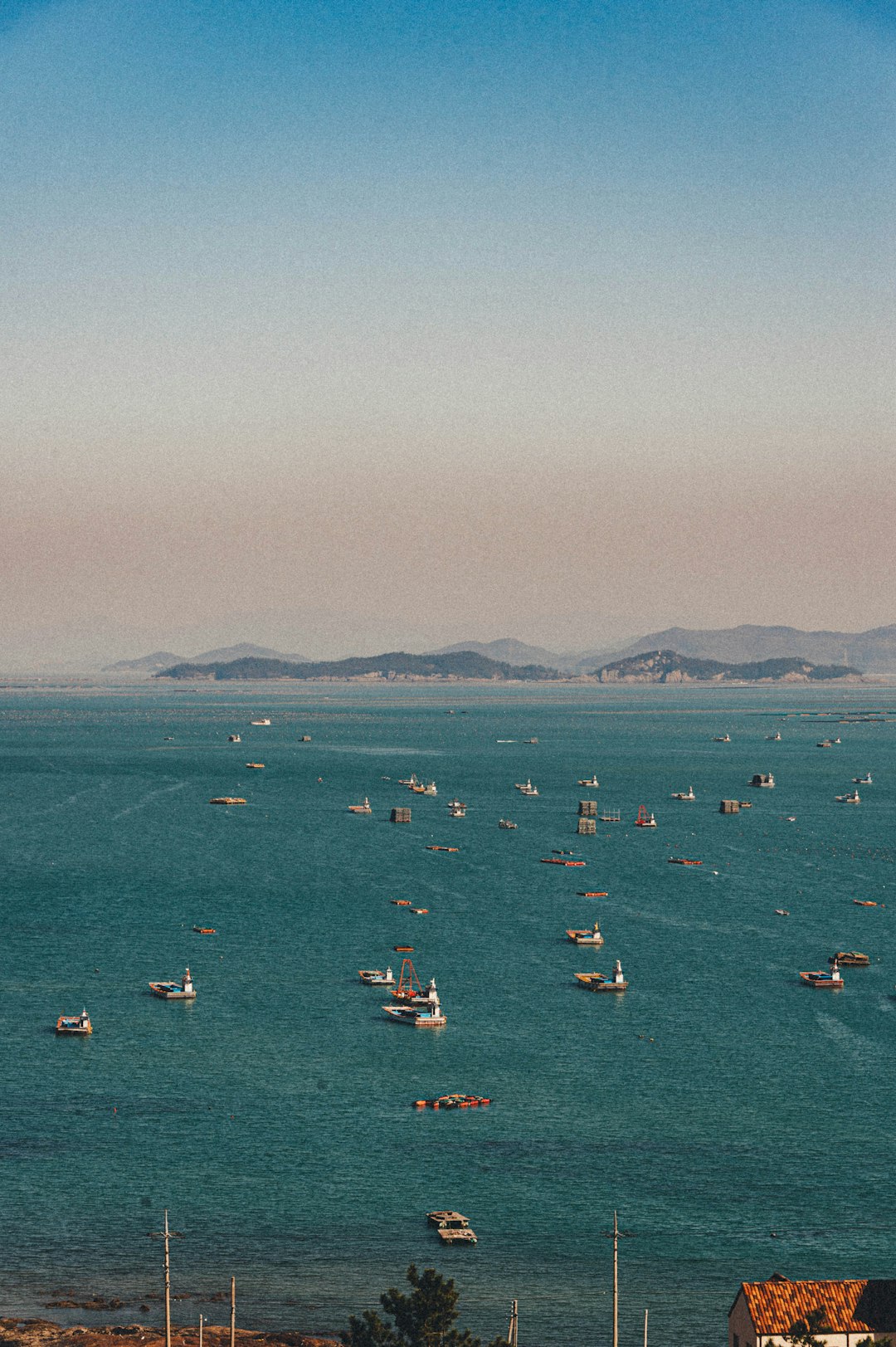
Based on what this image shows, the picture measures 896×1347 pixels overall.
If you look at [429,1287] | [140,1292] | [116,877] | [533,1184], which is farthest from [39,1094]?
[116,877]

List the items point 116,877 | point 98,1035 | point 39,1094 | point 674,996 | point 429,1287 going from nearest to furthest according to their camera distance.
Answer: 1. point 429,1287
2. point 39,1094
3. point 98,1035
4. point 674,996
5. point 116,877

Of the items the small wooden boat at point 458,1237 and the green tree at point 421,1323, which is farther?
the small wooden boat at point 458,1237

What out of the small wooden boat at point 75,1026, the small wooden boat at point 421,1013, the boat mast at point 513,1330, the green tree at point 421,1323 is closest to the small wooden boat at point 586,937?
the small wooden boat at point 421,1013

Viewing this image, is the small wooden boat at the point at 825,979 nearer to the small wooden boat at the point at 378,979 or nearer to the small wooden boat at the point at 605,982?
the small wooden boat at the point at 605,982

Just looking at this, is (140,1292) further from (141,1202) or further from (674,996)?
(674,996)

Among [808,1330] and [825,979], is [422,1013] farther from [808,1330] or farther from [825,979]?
[808,1330]

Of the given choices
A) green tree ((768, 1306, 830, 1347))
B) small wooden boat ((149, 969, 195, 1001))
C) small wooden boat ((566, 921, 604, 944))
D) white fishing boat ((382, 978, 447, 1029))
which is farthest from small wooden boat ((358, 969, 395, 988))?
green tree ((768, 1306, 830, 1347))
